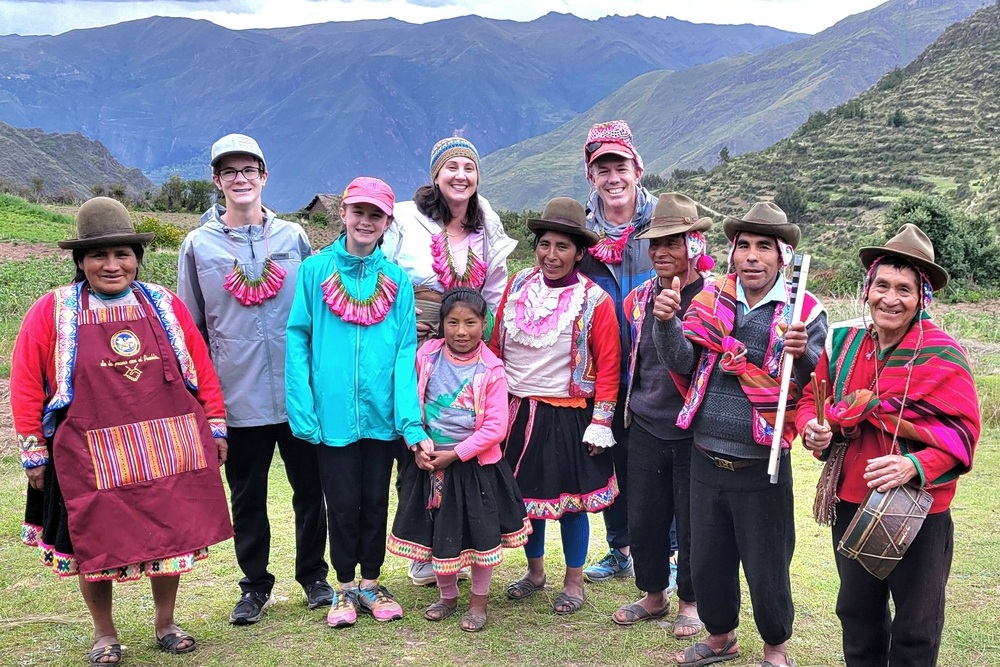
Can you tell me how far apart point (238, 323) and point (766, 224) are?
2.37 metres

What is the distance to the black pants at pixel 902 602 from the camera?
10.0 ft

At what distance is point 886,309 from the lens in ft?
9.99

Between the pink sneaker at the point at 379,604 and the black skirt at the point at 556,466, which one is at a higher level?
the black skirt at the point at 556,466

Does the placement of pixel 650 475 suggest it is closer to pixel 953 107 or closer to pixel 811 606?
pixel 811 606

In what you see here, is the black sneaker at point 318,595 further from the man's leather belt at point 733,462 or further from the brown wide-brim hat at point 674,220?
the brown wide-brim hat at point 674,220

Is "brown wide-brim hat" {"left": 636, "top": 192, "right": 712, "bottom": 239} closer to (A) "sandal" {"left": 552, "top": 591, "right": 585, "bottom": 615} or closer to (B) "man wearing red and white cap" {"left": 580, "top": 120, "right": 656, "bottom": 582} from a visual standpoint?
(B) "man wearing red and white cap" {"left": 580, "top": 120, "right": 656, "bottom": 582}

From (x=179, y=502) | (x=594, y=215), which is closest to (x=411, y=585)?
(x=179, y=502)

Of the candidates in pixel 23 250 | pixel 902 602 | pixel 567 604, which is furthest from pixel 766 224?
pixel 23 250

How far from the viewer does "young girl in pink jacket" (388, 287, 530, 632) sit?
407 cm

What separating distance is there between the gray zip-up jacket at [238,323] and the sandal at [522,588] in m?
1.45

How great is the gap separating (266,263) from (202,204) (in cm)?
3646

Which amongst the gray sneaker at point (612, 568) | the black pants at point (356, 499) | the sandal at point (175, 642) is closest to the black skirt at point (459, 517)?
the black pants at point (356, 499)

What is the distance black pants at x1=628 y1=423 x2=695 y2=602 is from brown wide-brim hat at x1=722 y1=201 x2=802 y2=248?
98cm

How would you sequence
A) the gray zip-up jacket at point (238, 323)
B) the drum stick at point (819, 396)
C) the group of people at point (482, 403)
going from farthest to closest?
1. the gray zip-up jacket at point (238, 323)
2. the group of people at point (482, 403)
3. the drum stick at point (819, 396)
